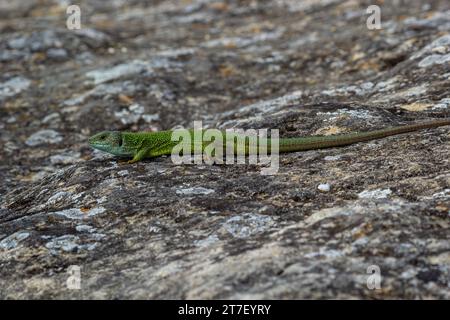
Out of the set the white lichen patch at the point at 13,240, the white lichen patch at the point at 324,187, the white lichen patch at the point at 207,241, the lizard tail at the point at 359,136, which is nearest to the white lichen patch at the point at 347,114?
the lizard tail at the point at 359,136

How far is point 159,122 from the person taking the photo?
9891 millimetres

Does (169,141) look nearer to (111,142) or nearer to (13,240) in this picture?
(111,142)

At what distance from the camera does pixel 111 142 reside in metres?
7.27

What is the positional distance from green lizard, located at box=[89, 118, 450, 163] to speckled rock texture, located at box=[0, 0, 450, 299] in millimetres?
148

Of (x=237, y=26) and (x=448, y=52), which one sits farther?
(x=237, y=26)

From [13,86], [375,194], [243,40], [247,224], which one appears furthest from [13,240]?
[243,40]

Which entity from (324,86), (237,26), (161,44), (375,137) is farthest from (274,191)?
(237,26)

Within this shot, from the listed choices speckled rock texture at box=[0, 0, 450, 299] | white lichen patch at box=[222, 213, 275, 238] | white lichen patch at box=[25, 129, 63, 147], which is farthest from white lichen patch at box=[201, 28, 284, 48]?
white lichen patch at box=[222, 213, 275, 238]

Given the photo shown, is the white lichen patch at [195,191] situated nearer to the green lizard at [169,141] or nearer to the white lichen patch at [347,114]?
the green lizard at [169,141]

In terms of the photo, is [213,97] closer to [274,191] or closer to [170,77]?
[170,77]

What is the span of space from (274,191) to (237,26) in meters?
9.26

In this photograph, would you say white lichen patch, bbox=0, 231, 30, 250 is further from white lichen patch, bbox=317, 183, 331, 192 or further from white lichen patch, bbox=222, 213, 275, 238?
white lichen patch, bbox=317, 183, 331, 192

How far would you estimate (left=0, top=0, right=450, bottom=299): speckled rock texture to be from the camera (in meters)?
4.26

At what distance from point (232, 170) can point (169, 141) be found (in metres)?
1.23
